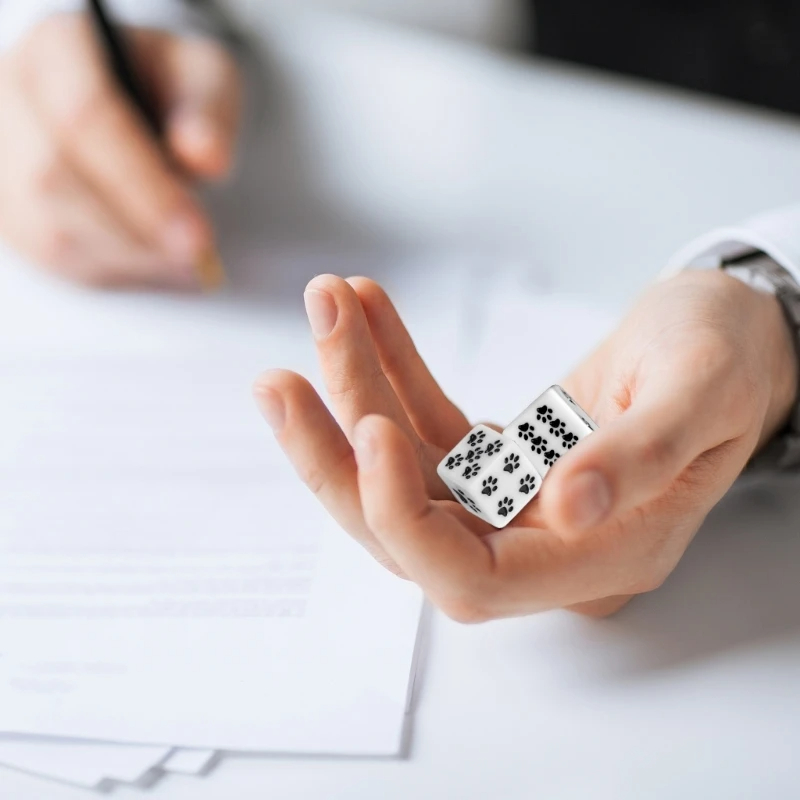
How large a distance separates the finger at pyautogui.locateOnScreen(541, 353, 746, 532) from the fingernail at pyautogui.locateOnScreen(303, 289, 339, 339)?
0.74 feet

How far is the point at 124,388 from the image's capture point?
1044 mm

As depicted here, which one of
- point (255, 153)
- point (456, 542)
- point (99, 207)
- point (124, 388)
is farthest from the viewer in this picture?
point (255, 153)

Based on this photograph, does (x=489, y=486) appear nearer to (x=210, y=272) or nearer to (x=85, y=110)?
(x=210, y=272)

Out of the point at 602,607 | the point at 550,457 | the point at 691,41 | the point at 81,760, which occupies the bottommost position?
the point at 81,760

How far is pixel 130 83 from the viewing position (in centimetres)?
125

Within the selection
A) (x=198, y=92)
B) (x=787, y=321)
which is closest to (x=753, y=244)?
(x=787, y=321)

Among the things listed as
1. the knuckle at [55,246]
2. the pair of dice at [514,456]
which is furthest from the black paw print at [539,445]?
the knuckle at [55,246]

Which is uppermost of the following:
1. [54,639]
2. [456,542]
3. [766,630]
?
[456,542]

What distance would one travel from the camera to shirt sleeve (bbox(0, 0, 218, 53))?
4.65 feet

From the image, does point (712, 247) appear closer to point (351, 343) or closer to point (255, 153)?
point (351, 343)

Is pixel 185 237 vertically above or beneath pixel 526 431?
beneath

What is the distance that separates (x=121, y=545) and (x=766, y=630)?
1.90 ft

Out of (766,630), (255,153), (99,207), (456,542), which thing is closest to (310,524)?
(456,542)

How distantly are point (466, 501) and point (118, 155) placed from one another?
2.66 ft
